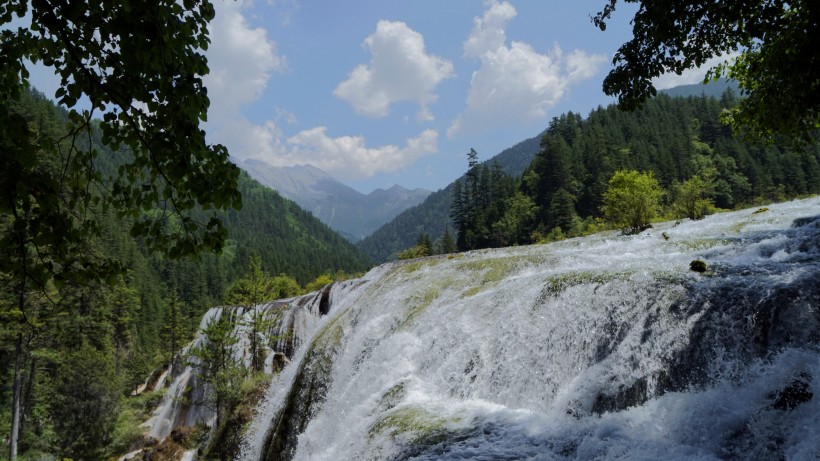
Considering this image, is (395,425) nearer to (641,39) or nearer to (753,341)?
(753,341)

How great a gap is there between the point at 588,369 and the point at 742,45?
6.41 m

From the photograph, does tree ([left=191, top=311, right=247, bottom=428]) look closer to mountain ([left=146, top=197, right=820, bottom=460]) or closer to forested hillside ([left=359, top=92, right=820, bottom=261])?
mountain ([left=146, top=197, right=820, bottom=460])

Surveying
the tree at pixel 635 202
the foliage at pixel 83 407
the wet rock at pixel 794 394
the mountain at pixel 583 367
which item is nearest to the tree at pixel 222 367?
the mountain at pixel 583 367

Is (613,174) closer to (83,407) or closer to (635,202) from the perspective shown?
(635,202)

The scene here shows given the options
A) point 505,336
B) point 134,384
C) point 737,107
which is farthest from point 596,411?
point 134,384

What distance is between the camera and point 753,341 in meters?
6.09

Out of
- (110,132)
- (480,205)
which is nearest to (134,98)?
(110,132)

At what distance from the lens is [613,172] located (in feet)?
236

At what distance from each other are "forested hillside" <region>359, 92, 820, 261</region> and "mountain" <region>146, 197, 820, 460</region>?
52175mm

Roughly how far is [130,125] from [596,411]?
6.79m

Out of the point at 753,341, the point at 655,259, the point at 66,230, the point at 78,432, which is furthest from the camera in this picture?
the point at 78,432

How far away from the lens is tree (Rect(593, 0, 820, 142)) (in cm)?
673

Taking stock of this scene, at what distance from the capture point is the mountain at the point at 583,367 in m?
5.19

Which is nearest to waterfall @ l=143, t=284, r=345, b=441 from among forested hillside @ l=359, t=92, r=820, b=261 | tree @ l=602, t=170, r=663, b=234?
tree @ l=602, t=170, r=663, b=234
